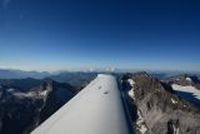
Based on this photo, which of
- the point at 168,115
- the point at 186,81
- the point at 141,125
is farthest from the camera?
the point at 186,81

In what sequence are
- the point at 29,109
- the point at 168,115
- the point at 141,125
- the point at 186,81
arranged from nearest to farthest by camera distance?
the point at 141,125 → the point at 168,115 → the point at 186,81 → the point at 29,109

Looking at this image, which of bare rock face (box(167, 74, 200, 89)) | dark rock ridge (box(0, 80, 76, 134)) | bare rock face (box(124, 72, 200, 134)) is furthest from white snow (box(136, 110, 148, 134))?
dark rock ridge (box(0, 80, 76, 134))

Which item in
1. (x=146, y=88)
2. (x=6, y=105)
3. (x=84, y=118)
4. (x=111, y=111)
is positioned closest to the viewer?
(x=84, y=118)

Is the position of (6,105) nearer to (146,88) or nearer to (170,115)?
(146,88)

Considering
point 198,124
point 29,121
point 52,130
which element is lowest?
point 29,121

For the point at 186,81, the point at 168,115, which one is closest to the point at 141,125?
the point at 168,115

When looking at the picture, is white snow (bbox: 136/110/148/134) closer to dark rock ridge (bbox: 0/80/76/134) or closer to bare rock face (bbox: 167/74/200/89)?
bare rock face (bbox: 167/74/200/89)

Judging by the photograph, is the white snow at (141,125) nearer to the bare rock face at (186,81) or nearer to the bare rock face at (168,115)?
the bare rock face at (168,115)

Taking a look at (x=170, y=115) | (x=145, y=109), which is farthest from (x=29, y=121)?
(x=170, y=115)

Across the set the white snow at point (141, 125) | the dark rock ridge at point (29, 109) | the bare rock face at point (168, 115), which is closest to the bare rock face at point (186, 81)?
the bare rock face at point (168, 115)

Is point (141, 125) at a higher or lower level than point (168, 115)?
lower

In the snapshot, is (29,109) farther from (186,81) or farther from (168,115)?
(168,115)
